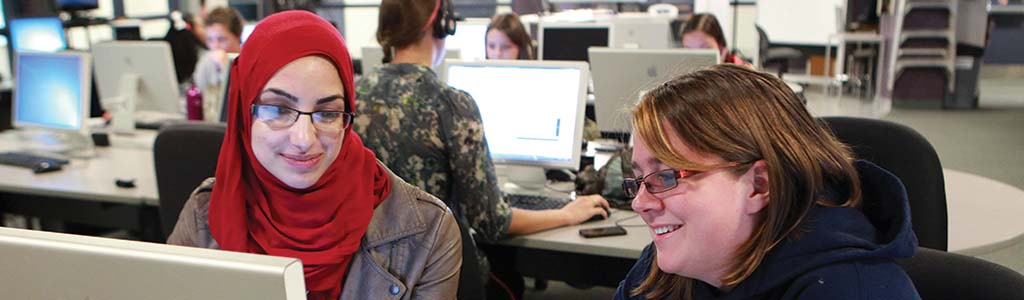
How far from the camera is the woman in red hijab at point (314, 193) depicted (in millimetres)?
1343

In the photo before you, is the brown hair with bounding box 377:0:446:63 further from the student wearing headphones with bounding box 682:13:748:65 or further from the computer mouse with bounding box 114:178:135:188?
the student wearing headphones with bounding box 682:13:748:65

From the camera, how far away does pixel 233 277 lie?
0.54m

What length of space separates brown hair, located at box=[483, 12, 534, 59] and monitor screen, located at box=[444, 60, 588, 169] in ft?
4.31

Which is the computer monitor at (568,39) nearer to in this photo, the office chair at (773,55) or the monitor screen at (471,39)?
the monitor screen at (471,39)

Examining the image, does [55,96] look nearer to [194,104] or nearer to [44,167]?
[44,167]

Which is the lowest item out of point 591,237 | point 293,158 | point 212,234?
point 591,237

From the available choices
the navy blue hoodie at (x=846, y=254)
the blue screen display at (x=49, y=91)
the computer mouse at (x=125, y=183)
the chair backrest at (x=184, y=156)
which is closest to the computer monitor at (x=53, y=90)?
the blue screen display at (x=49, y=91)

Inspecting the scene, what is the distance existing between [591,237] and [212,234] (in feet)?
2.96

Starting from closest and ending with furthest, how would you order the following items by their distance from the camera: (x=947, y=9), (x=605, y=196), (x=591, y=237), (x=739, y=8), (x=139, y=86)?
(x=591, y=237)
(x=605, y=196)
(x=139, y=86)
(x=947, y=9)
(x=739, y=8)

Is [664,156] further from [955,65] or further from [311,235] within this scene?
[955,65]

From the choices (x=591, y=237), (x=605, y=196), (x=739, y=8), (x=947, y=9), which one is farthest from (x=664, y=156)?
(x=739, y=8)

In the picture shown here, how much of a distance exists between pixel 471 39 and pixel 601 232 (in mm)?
2584

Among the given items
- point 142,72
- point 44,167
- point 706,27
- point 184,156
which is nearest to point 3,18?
point 142,72

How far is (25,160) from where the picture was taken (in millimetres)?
2812
